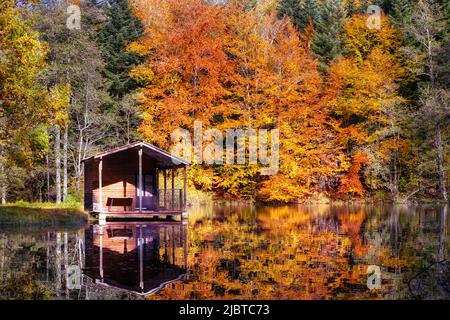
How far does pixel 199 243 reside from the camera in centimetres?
1622

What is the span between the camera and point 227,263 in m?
12.5

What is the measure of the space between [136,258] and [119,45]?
3066 cm

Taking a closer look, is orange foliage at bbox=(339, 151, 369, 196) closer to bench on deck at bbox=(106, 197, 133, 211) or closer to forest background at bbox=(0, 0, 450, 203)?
forest background at bbox=(0, 0, 450, 203)

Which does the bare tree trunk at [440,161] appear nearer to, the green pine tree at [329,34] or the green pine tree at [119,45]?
the green pine tree at [329,34]

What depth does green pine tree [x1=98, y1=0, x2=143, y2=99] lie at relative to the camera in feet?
134

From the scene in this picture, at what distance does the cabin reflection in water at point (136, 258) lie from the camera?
10.5 meters

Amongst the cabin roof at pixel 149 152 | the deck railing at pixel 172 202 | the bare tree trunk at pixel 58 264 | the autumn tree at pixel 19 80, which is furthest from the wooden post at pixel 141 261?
the deck railing at pixel 172 202

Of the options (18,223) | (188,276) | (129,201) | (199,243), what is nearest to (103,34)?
(129,201)

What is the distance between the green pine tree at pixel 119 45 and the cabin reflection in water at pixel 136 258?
21994mm

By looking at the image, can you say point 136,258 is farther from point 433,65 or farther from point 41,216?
point 433,65

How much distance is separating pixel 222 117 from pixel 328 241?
84.1ft

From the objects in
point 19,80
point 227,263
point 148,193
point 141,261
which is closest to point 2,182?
point 148,193

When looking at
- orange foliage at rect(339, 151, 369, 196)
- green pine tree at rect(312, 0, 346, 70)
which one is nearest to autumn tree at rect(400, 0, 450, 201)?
orange foliage at rect(339, 151, 369, 196)

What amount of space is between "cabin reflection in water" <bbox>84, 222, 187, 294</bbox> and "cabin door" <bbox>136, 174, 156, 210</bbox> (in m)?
8.21
